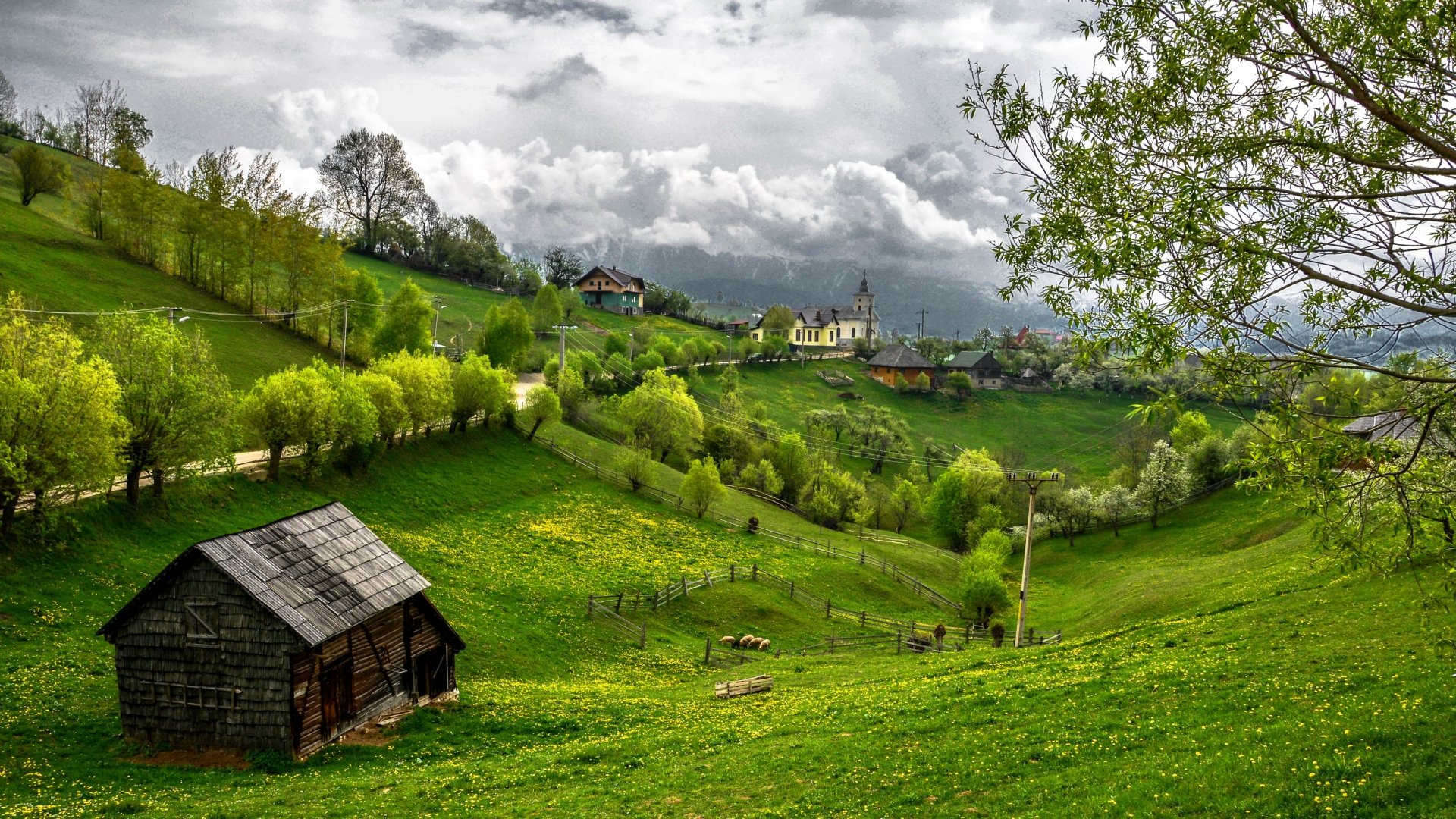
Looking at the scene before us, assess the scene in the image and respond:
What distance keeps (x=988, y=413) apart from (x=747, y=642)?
341ft

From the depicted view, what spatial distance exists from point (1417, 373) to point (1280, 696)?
1008 cm

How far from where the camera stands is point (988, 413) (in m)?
140

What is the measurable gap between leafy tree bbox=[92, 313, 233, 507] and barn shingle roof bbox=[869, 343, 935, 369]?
125692mm

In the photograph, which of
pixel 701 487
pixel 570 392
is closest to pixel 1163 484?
pixel 701 487

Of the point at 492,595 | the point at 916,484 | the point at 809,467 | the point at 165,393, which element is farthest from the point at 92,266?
the point at 916,484

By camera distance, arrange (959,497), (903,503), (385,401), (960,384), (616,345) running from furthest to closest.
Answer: (960,384)
(616,345)
(903,503)
(959,497)
(385,401)

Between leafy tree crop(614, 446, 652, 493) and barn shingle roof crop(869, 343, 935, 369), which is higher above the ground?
barn shingle roof crop(869, 343, 935, 369)

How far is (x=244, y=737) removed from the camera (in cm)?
2552

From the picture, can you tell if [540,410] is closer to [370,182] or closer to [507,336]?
[507,336]

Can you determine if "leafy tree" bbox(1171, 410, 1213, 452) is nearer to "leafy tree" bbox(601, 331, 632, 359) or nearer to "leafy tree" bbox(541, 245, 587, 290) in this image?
"leafy tree" bbox(601, 331, 632, 359)

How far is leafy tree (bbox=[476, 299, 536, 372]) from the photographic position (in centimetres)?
9194

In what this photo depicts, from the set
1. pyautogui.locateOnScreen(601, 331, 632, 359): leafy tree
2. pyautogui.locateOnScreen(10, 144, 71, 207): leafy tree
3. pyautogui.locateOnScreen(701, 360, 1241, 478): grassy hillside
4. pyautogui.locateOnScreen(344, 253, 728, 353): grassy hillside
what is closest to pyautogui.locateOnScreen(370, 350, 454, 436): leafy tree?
pyautogui.locateOnScreen(344, 253, 728, 353): grassy hillside

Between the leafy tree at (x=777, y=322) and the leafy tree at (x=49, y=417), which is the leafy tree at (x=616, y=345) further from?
the leafy tree at (x=49, y=417)

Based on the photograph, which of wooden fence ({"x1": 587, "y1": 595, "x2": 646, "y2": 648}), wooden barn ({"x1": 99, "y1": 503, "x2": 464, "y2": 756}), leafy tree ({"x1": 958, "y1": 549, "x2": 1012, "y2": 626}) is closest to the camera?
wooden barn ({"x1": 99, "y1": 503, "x2": 464, "y2": 756})
